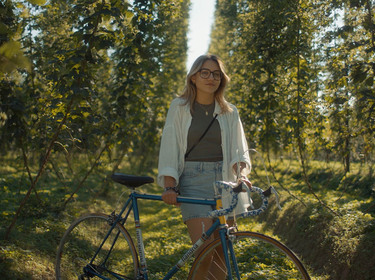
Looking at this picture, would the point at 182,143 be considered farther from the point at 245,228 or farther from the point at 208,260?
the point at 245,228

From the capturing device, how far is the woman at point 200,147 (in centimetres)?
321

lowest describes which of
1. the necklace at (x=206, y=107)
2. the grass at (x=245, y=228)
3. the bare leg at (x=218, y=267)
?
the grass at (x=245, y=228)

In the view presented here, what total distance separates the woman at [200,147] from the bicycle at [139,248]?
6.9 inches

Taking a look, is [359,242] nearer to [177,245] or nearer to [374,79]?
[374,79]

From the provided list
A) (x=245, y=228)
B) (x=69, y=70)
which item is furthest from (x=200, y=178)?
(x=245, y=228)

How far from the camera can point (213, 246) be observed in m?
2.89

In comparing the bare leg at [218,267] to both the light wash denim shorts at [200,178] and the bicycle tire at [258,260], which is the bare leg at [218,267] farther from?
the light wash denim shorts at [200,178]

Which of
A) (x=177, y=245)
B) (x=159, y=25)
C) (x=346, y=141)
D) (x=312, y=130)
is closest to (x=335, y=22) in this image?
(x=346, y=141)

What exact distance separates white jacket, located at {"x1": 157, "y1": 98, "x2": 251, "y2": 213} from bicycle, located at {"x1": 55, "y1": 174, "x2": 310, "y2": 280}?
9.6 inches

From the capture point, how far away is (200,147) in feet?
10.8

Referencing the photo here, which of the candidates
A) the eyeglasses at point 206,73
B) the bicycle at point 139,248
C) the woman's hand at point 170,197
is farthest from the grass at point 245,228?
the eyeglasses at point 206,73

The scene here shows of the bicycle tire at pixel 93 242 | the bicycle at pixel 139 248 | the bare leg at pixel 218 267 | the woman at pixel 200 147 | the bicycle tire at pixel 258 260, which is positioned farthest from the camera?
the bicycle tire at pixel 93 242

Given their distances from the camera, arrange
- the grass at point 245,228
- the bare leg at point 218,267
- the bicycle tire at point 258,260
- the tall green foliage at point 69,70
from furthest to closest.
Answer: the grass at point 245,228 → the tall green foliage at point 69,70 → the bare leg at point 218,267 → the bicycle tire at point 258,260

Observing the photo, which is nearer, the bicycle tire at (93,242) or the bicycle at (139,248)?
the bicycle at (139,248)
